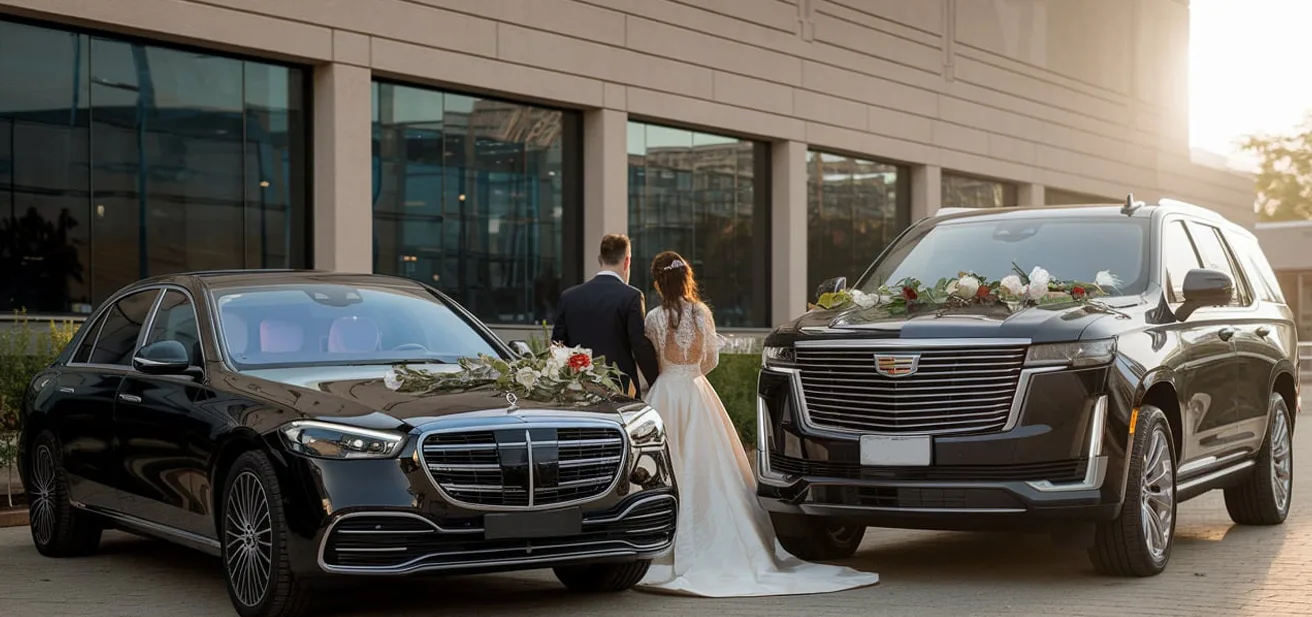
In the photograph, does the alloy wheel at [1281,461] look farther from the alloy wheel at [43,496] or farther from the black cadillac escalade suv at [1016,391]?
the alloy wheel at [43,496]

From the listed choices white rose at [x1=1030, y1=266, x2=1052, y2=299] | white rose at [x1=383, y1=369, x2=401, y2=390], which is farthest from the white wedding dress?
white rose at [x1=383, y1=369, x2=401, y2=390]

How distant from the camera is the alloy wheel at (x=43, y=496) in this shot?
997 cm

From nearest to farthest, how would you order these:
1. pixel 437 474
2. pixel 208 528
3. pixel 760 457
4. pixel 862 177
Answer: pixel 437 474 < pixel 208 528 < pixel 760 457 < pixel 862 177

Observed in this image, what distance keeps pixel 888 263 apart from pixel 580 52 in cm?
1443

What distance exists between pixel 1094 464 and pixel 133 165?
1379 centimetres

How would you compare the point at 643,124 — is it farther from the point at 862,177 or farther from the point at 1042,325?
the point at 1042,325

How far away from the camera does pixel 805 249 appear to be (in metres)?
30.1

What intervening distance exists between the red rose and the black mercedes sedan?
11.1 inches

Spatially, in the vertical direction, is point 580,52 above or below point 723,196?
above

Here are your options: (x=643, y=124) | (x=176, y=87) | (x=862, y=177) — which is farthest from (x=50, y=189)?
(x=862, y=177)

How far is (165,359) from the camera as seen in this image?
27.3 ft

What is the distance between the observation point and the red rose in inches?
335

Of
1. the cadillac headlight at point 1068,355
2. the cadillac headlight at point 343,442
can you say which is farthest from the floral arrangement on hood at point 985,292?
the cadillac headlight at point 343,442

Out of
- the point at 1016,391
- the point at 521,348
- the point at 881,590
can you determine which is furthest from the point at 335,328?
the point at 1016,391
